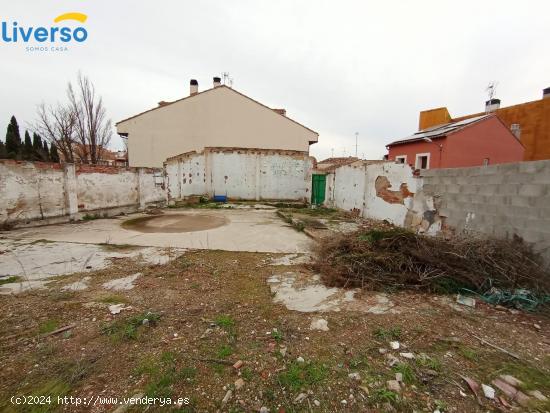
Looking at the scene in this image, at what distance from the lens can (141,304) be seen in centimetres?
306

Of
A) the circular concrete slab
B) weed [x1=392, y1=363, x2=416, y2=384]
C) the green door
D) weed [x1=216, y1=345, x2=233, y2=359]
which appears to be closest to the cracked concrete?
weed [x1=392, y1=363, x2=416, y2=384]

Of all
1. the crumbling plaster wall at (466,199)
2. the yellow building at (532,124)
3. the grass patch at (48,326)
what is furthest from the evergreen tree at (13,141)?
the yellow building at (532,124)

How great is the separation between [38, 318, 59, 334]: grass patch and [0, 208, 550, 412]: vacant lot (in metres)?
0.01

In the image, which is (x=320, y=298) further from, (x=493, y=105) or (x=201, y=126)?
(x=493, y=105)

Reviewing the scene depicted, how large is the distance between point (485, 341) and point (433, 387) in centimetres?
106

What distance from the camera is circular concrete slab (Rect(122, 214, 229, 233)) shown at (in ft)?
24.1

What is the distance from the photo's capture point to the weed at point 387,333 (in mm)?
2463

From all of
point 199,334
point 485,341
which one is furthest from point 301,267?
point 485,341

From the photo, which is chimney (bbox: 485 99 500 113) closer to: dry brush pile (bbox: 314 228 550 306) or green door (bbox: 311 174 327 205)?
green door (bbox: 311 174 327 205)

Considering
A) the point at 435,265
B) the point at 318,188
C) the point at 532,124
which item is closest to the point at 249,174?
the point at 318,188

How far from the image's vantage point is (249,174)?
Result: 14758mm

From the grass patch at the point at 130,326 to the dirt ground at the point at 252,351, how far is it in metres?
0.01

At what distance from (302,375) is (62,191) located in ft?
31.7

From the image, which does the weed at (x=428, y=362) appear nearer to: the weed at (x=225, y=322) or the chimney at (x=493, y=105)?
the weed at (x=225, y=322)
